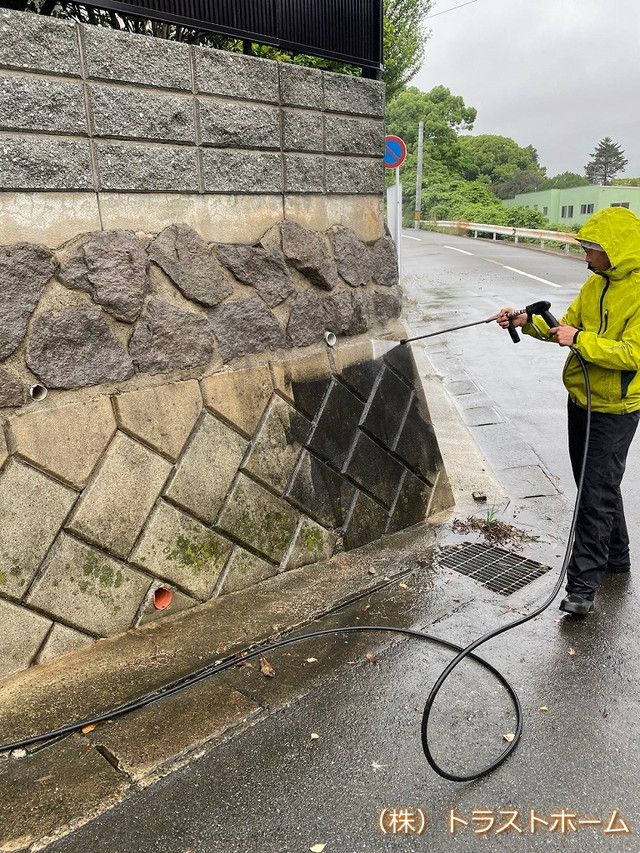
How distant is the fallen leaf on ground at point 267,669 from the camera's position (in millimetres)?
2978

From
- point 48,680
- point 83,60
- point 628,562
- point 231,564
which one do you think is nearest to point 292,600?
point 231,564

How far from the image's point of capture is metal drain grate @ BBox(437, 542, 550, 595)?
3.86 meters

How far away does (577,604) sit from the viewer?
3.47m

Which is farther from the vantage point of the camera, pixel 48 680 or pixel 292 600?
pixel 292 600

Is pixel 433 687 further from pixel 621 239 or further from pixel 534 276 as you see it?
pixel 534 276

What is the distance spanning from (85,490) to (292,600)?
1282 mm

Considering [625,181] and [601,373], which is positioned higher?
[625,181]

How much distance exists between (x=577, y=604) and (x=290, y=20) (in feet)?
12.1

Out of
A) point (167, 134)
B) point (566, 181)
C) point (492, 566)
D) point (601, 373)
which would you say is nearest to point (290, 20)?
point (167, 134)

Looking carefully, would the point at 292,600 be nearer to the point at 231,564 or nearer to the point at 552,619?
the point at 231,564

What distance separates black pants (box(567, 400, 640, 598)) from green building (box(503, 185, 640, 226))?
4436 cm

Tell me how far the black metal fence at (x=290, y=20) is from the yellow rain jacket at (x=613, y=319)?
1962 millimetres

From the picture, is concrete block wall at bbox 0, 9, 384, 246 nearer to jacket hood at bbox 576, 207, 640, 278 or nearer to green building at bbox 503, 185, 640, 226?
jacket hood at bbox 576, 207, 640, 278

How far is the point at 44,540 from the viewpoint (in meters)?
2.90
